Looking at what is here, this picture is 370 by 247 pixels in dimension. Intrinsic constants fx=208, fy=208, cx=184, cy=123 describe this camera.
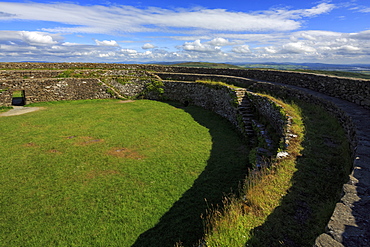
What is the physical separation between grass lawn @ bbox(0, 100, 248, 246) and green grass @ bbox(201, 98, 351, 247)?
127cm

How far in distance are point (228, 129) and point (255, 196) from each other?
10.6 meters

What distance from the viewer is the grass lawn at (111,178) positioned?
623cm

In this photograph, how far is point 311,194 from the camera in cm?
523

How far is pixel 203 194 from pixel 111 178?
397 centimetres

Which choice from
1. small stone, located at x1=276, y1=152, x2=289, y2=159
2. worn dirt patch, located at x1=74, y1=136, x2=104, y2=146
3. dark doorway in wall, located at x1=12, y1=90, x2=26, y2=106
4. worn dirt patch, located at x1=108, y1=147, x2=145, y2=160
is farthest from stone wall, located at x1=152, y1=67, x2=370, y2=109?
dark doorway in wall, located at x1=12, y1=90, x2=26, y2=106

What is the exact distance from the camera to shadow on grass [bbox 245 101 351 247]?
408 cm

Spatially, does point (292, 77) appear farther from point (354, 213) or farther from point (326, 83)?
point (354, 213)

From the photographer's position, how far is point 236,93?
16297 mm

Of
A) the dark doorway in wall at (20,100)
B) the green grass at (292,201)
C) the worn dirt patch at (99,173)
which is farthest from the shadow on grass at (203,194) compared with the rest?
the dark doorway in wall at (20,100)

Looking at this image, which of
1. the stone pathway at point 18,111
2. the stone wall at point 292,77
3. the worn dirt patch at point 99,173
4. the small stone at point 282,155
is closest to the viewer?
the small stone at point 282,155

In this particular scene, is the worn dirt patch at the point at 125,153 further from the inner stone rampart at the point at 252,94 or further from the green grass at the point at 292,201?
the inner stone rampart at the point at 252,94

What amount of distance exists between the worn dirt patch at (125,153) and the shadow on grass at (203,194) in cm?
368

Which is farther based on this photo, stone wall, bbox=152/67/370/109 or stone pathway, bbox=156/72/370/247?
stone wall, bbox=152/67/370/109

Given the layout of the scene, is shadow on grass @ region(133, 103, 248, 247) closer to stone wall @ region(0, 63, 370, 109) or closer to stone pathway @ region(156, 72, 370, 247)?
stone pathway @ region(156, 72, 370, 247)
